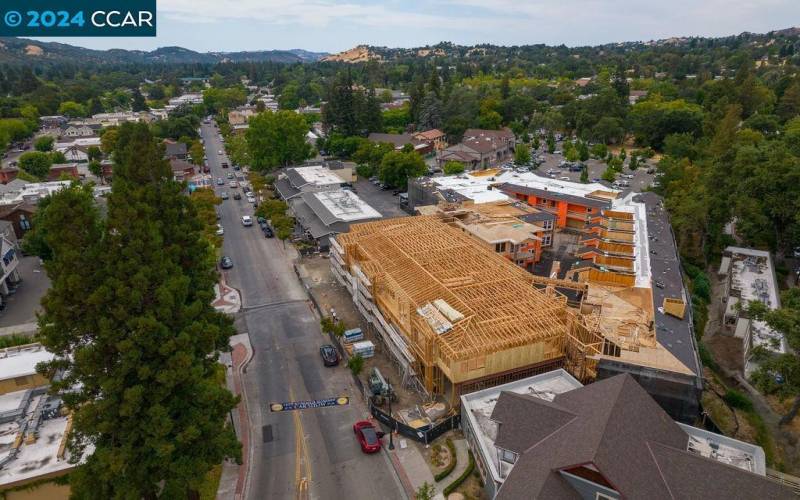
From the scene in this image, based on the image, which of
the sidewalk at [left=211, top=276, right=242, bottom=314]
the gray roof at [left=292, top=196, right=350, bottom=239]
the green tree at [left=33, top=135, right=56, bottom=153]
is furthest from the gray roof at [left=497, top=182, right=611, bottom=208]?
the green tree at [left=33, top=135, right=56, bottom=153]

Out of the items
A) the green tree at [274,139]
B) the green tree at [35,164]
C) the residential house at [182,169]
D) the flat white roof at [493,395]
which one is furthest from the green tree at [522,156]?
the green tree at [35,164]

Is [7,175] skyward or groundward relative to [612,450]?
skyward

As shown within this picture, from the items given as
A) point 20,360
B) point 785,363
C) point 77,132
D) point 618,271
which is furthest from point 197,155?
point 785,363

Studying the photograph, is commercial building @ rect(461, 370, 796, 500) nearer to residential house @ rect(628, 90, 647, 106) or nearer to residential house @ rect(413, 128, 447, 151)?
residential house @ rect(413, 128, 447, 151)

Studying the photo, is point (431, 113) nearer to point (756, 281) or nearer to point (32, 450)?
point (756, 281)

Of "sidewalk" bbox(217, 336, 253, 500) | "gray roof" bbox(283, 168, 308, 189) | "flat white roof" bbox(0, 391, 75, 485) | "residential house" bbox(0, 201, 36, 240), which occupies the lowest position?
"sidewalk" bbox(217, 336, 253, 500)

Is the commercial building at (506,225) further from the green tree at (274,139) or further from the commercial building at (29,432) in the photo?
the green tree at (274,139)

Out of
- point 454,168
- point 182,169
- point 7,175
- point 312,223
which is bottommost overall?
point 312,223
